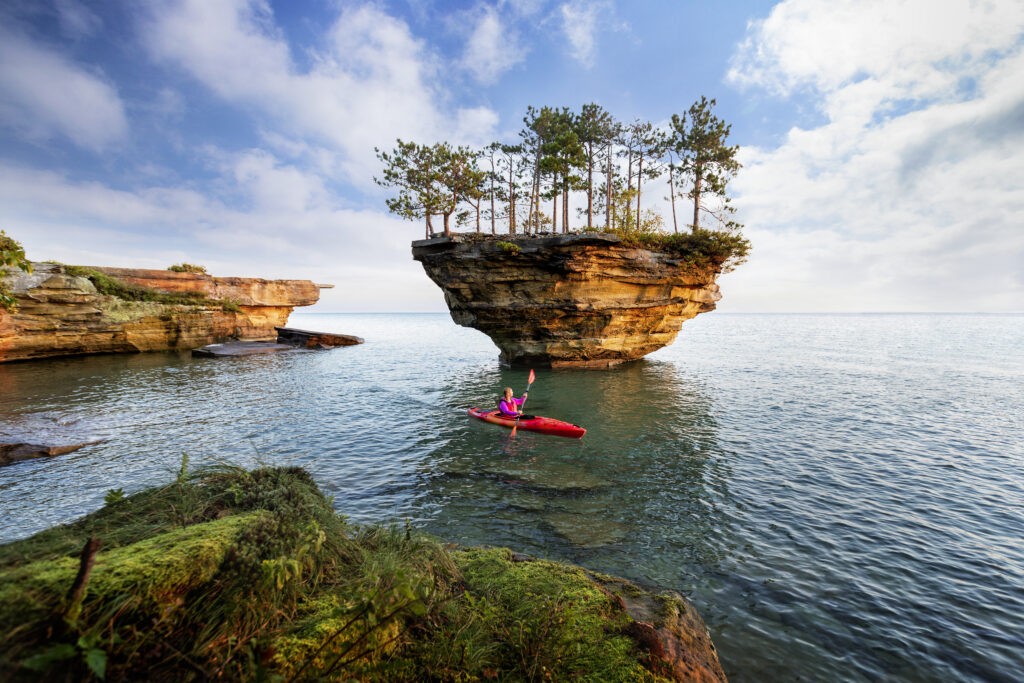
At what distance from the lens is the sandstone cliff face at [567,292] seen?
23828mm

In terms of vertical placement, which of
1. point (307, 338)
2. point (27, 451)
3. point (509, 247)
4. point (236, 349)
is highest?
point (509, 247)

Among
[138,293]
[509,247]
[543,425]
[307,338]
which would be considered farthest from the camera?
[307,338]

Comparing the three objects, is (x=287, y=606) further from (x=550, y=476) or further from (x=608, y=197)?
(x=608, y=197)

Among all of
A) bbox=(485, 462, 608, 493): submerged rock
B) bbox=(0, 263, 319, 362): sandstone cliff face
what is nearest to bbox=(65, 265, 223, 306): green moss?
bbox=(0, 263, 319, 362): sandstone cliff face

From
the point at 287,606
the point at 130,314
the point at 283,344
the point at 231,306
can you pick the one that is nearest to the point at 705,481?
the point at 287,606

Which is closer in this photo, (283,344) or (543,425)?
(543,425)

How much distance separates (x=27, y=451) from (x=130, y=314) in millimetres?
27771

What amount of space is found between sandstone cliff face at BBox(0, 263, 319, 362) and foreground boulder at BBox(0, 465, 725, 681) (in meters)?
30.1

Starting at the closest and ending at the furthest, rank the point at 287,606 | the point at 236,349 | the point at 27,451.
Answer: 1. the point at 287,606
2. the point at 27,451
3. the point at 236,349

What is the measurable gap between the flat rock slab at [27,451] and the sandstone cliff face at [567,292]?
18.1m

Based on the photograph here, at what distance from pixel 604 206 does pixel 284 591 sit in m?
34.7

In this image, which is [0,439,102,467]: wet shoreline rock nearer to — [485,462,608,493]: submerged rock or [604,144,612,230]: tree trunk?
[485,462,608,493]: submerged rock

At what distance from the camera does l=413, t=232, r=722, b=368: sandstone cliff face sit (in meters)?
23.8

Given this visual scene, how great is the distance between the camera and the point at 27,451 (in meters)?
11.6
